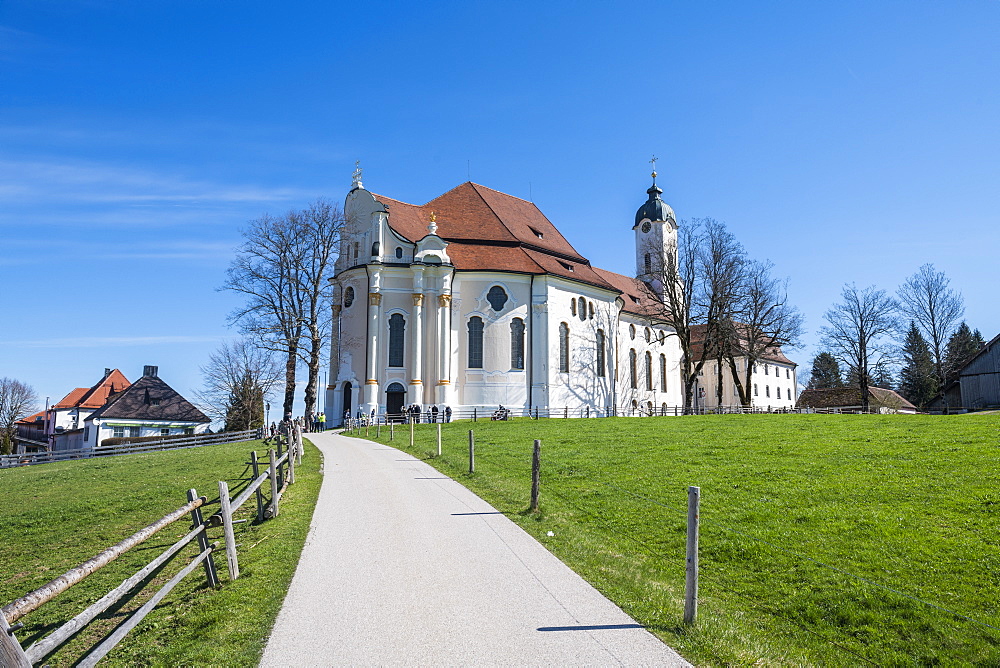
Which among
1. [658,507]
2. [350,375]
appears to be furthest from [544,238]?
Answer: [658,507]

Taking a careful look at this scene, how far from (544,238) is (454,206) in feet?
25.5

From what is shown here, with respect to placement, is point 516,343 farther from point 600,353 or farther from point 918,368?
point 918,368

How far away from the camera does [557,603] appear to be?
689cm

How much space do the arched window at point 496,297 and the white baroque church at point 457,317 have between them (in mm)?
69

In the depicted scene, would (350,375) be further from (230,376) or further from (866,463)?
(866,463)

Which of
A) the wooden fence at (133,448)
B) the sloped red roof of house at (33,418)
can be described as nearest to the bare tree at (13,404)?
the sloped red roof of house at (33,418)

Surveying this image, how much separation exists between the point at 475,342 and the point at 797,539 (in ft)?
121

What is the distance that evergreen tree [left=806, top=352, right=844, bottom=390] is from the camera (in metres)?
92.9

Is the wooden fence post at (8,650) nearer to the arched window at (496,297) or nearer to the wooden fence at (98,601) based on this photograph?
the wooden fence at (98,601)

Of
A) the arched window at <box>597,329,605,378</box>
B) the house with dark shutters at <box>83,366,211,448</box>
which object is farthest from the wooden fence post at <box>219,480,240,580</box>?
the house with dark shutters at <box>83,366,211,448</box>

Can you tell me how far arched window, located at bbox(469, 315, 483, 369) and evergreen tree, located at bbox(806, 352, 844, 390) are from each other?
65.6m

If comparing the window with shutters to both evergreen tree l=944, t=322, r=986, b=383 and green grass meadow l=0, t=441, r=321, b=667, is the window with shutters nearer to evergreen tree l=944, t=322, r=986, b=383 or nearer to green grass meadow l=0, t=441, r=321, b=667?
evergreen tree l=944, t=322, r=986, b=383

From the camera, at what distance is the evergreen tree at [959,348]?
166 ft

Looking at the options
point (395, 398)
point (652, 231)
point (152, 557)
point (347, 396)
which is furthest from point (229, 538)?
point (652, 231)
